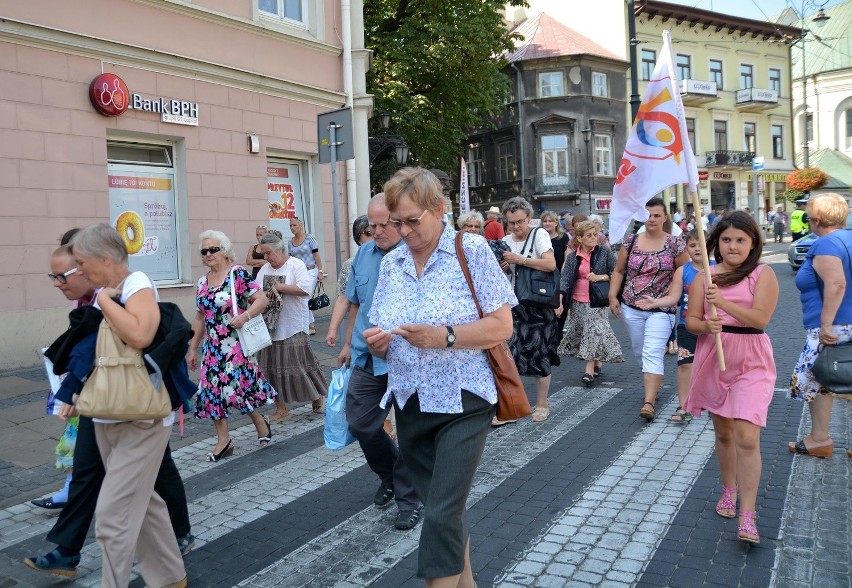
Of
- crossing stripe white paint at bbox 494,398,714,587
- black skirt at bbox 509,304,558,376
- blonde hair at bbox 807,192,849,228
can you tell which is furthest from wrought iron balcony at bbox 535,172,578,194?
blonde hair at bbox 807,192,849,228

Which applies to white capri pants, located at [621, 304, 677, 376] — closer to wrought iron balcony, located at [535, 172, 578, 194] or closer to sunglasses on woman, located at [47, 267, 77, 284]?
sunglasses on woman, located at [47, 267, 77, 284]

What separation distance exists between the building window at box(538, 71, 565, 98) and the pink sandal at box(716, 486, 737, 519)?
38.5m

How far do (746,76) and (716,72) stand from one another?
300cm

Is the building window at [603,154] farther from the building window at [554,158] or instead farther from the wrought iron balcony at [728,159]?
the wrought iron balcony at [728,159]

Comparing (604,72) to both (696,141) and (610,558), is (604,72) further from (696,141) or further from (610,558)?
(610,558)

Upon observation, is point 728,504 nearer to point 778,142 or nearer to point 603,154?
point 603,154

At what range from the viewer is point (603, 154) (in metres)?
41.5

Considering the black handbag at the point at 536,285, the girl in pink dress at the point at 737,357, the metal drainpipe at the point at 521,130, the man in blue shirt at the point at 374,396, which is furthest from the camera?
the metal drainpipe at the point at 521,130

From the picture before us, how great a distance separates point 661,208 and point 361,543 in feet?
13.1

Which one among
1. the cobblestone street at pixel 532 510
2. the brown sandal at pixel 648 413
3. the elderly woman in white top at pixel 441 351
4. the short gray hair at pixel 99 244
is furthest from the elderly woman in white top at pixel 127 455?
the brown sandal at pixel 648 413

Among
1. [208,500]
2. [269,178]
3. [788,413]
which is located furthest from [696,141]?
[208,500]

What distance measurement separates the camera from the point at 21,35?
9391 mm

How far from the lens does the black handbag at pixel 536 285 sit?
681cm

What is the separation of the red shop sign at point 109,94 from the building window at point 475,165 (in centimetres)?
3538
